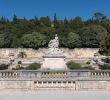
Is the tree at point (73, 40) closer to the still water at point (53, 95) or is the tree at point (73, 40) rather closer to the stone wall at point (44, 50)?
the stone wall at point (44, 50)

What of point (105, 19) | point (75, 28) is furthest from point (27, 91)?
point (105, 19)

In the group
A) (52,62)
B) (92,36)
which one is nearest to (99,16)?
(92,36)

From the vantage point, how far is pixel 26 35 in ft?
200

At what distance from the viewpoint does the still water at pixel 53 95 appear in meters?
11.8

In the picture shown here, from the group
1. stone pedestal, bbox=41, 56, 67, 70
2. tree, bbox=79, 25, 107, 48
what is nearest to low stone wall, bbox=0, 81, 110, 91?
stone pedestal, bbox=41, 56, 67, 70

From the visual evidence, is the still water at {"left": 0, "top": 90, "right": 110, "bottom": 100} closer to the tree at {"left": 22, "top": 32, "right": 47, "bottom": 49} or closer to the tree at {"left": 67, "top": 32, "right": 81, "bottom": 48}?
the tree at {"left": 67, "top": 32, "right": 81, "bottom": 48}

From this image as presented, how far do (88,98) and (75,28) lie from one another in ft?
183

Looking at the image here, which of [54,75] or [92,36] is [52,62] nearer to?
[54,75]

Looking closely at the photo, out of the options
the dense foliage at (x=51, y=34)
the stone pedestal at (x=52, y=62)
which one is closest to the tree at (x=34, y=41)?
the dense foliage at (x=51, y=34)

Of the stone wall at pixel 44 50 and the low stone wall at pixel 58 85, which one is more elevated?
→ the stone wall at pixel 44 50

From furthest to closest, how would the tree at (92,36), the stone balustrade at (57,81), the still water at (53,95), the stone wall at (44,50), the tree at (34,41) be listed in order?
the tree at (34,41)
the tree at (92,36)
the stone wall at (44,50)
the stone balustrade at (57,81)
the still water at (53,95)

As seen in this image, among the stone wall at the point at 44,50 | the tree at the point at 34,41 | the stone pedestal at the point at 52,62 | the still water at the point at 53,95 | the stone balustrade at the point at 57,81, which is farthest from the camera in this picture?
the tree at the point at 34,41

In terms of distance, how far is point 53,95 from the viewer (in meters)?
12.3

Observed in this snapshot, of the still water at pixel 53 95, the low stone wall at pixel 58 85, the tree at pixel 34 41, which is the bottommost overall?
the still water at pixel 53 95
